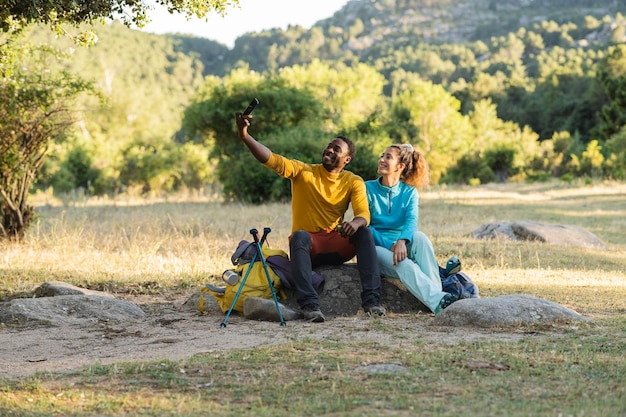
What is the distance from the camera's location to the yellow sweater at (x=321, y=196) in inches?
310

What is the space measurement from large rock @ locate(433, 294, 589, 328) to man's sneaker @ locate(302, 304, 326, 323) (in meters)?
1.01

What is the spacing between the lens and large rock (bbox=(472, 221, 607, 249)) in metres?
13.8

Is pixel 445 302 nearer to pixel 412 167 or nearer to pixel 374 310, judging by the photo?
pixel 374 310

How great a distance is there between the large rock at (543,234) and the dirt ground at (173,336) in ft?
22.2

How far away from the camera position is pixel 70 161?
4156 cm

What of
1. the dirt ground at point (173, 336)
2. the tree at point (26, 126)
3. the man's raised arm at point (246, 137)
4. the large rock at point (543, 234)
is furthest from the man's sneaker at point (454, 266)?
the tree at point (26, 126)

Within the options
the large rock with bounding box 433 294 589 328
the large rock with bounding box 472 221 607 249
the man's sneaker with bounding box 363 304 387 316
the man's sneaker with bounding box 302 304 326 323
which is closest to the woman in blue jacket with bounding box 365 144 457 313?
the man's sneaker with bounding box 363 304 387 316

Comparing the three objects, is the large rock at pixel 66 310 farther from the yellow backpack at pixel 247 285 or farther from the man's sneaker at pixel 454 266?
the man's sneaker at pixel 454 266

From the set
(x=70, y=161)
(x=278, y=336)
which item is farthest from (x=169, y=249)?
(x=70, y=161)

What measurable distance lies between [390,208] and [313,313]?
1513mm

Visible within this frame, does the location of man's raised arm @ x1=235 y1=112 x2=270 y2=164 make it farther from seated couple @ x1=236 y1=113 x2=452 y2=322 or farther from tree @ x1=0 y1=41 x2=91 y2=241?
tree @ x1=0 y1=41 x2=91 y2=241

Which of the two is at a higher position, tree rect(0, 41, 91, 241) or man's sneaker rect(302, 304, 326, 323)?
tree rect(0, 41, 91, 241)

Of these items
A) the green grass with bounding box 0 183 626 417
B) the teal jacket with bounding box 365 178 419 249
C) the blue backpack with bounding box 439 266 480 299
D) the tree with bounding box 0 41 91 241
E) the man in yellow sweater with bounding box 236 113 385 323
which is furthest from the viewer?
the tree with bounding box 0 41 91 241

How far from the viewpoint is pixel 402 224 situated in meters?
8.30
